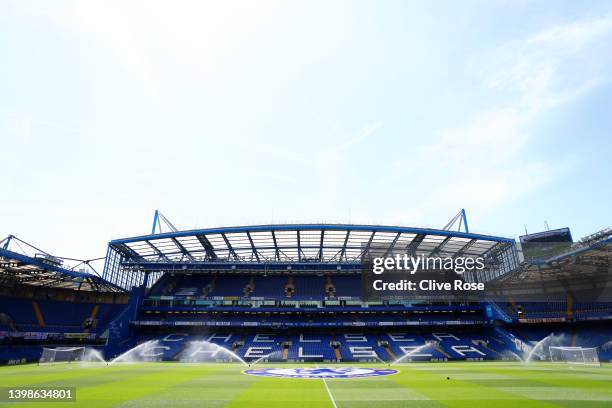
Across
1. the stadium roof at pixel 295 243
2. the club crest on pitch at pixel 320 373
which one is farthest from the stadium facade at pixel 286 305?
the club crest on pitch at pixel 320 373

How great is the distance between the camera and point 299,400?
1330 cm

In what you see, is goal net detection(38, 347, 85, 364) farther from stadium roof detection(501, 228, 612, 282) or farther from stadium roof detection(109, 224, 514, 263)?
stadium roof detection(501, 228, 612, 282)

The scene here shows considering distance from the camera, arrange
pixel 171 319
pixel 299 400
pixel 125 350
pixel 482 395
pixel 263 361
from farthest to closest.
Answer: pixel 171 319 < pixel 125 350 < pixel 263 361 < pixel 482 395 < pixel 299 400

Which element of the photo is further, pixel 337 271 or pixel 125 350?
pixel 337 271

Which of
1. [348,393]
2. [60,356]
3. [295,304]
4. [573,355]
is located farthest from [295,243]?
[348,393]

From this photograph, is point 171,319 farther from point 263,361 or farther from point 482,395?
point 482,395

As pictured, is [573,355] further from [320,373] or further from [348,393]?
[348,393]

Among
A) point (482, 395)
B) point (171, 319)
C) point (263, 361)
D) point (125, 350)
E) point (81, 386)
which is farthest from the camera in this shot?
point (171, 319)

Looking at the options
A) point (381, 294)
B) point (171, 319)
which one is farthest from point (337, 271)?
point (171, 319)

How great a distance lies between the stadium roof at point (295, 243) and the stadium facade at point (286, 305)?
194 mm

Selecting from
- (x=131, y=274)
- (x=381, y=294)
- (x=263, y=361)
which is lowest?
(x=263, y=361)

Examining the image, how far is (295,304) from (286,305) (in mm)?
1422

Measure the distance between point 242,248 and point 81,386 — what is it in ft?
123

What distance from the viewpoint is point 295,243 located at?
53.3 m
